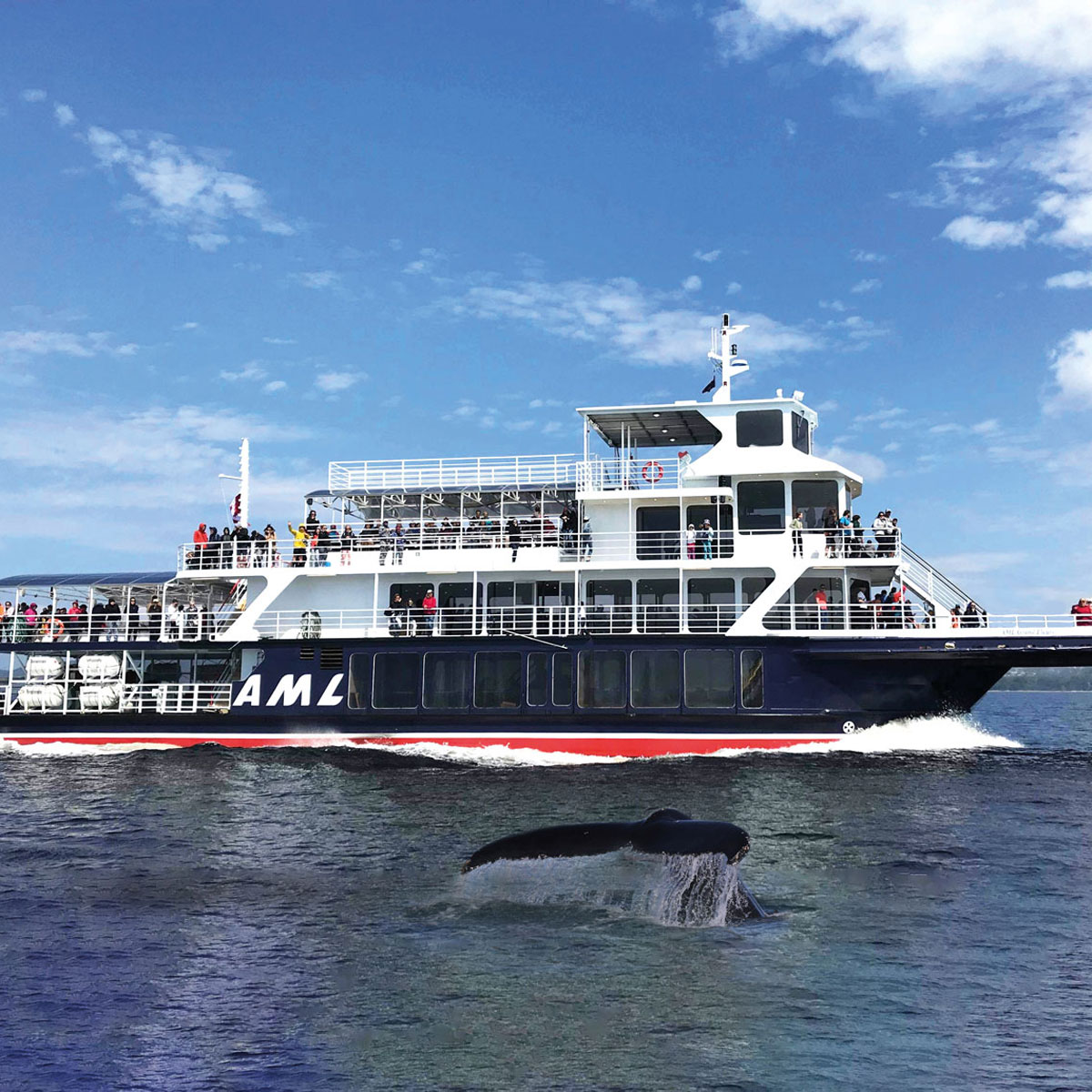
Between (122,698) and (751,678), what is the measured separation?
19.2 m

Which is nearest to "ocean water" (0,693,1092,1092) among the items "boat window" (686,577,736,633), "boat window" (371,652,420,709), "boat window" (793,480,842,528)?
"boat window" (371,652,420,709)

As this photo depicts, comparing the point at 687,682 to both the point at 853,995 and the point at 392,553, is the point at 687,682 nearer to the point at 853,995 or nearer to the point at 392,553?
the point at 392,553

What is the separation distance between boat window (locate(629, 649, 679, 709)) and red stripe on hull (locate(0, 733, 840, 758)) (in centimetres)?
103

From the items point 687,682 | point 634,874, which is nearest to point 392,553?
point 687,682

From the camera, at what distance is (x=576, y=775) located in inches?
1076

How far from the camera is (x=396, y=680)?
32906 millimetres

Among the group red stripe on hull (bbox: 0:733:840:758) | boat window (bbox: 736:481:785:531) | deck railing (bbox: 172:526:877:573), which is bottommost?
red stripe on hull (bbox: 0:733:840:758)

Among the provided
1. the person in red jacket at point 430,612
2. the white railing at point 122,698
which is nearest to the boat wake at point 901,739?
the person in red jacket at point 430,612

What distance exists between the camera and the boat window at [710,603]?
33.1 meters

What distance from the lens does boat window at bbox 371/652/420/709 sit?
107 ft

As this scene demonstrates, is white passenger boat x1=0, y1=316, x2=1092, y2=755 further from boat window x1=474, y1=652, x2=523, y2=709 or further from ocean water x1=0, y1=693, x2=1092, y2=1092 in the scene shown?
ocean water x1=0, y1=693, x2=1092, y2=1092

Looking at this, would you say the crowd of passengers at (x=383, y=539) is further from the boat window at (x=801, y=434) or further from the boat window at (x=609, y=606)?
the boat window at (x=801, y=434)

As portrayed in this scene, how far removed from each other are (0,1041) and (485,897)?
20.4 ft

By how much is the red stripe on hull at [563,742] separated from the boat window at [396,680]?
1032mm
